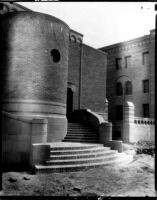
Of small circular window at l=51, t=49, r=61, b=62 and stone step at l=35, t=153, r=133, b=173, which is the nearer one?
stone step at l=35, t=153, r=133, b=173

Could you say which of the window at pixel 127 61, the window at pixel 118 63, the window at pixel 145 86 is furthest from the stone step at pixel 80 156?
the window at pixel 118 63

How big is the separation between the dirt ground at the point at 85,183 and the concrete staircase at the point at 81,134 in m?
3.94

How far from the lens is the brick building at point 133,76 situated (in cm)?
2394

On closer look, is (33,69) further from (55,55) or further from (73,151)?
(73,151)

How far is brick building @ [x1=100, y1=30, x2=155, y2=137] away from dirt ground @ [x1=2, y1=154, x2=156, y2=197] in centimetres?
1579

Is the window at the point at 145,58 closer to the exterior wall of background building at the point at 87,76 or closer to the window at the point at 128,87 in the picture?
the window at the point at 128,87

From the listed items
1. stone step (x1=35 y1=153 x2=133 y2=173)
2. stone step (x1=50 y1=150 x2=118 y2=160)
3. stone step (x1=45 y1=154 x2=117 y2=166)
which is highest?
stone step (x1=50 y1=150 x2=118 y2=160)

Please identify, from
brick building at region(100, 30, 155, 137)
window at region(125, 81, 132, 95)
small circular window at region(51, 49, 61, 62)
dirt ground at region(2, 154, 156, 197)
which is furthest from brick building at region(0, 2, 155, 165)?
window at region(125, 81, 132, 95)

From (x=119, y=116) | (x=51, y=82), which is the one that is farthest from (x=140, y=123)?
(x=51, y=82)

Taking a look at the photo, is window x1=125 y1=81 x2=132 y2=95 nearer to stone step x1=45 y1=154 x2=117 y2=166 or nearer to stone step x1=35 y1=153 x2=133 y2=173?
stone step x1=45 y1=154 x2=117 y2=166

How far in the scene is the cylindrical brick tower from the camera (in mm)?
12250

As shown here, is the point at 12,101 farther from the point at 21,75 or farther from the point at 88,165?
the point at 88,165

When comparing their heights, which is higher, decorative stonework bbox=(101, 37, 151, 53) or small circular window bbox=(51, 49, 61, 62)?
decorative stonework bbox=(101, 37, 151, 53)

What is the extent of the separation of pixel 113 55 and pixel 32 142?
20047 mm
